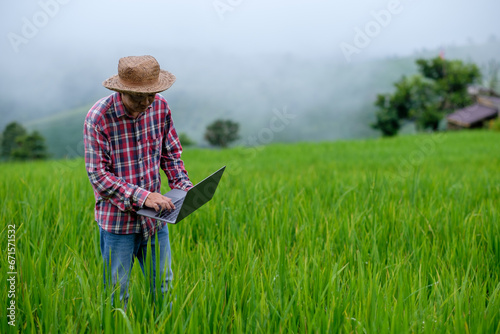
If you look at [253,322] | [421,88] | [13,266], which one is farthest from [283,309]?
[421,88]

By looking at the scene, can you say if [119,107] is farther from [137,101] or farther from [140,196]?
[140,196]

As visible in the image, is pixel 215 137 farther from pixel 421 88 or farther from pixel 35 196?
pixel 35 196

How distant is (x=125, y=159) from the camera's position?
1.90 metres

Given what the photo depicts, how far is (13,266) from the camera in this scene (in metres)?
1.95

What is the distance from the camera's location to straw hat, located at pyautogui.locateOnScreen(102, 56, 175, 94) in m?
1.69

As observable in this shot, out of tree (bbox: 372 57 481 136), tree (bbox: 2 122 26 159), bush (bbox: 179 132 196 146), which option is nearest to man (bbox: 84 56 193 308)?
tree (bbox: 2 122 26 159)

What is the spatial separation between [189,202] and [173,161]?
53 centimetres

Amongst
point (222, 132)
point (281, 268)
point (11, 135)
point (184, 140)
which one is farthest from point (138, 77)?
point (184, 140)

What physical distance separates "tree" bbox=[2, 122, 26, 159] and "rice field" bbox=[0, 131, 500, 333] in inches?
1306

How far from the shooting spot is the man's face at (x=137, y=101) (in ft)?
5.73

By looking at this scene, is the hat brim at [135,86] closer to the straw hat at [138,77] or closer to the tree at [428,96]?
the straw hat at [138,77]

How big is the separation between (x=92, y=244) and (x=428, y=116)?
40.4m

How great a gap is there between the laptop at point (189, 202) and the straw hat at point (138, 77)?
0.42 m

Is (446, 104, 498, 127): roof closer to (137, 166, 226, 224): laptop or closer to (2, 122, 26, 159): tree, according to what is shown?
(2, 122, 26, 159): tree
